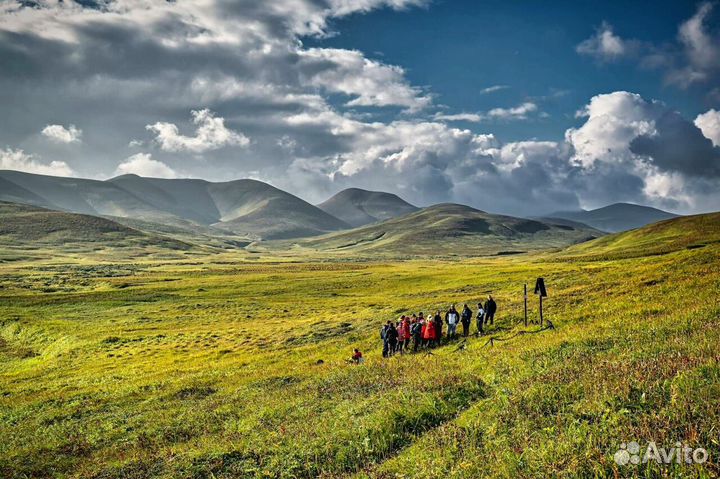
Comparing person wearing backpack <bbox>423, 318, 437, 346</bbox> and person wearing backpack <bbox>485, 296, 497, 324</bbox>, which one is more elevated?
person wearing backpack <bbox>485, 296, 497, 324</bbox>

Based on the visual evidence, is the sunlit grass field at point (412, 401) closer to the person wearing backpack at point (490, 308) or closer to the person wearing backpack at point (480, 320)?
the person wearing backpack at point (490, 308)

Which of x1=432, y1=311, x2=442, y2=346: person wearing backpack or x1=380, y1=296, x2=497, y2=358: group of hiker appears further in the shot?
x1=432, y1=311, x2=442, y2=346: person wearing backpack

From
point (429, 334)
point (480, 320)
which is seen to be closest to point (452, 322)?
point (480, 320)

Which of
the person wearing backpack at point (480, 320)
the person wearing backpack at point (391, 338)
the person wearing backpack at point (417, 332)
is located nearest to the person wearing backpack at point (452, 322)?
the person wearing backpack at point (480, 320)

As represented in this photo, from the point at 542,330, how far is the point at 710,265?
19041 millimetres

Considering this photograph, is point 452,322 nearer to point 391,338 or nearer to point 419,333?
point 419,333

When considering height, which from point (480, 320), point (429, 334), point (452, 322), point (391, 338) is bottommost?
point (391, 338)

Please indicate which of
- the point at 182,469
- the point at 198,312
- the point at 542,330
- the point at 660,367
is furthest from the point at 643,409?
the point at 198,312

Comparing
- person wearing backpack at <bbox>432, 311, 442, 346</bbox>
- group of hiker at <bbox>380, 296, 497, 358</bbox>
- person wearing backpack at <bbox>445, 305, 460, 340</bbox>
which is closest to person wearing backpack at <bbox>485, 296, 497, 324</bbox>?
group of hiker at <bbox>380, 296, 497, 358</bbox>

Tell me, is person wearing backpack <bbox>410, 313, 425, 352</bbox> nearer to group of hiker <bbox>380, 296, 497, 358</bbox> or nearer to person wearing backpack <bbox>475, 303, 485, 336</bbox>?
group of hiker <bbox>380, 296, 497, 358</bbox>

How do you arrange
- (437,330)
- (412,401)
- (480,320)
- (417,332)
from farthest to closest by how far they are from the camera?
(480,320), (437,330), (417,332), (412,401)

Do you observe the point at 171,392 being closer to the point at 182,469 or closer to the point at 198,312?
the point at 182,469

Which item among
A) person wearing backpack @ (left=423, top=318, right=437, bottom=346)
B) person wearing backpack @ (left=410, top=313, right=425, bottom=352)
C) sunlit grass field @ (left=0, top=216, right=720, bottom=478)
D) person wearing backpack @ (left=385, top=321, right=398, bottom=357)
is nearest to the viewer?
sunlit grass field @ (left=0, top=216, right=720, bottom=478)

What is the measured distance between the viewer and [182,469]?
12.5 m
